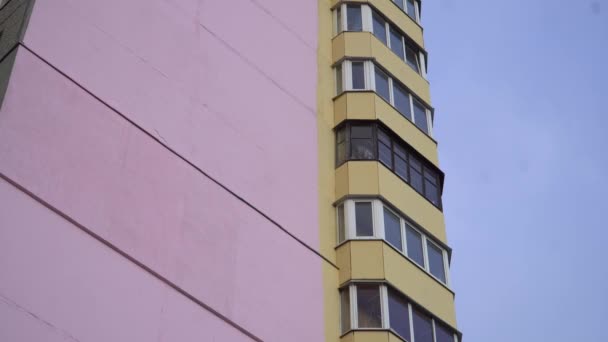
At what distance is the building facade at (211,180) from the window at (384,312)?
0.05 metres

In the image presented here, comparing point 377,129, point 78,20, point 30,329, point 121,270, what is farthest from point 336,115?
point 30,329

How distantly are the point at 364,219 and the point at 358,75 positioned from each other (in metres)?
5.70

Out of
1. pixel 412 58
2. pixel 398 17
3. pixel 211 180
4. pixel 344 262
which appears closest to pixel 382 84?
pixel 412 58

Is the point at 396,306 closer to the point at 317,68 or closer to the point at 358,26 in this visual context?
the point at 317,68

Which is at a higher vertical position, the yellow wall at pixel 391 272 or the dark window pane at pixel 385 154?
the dark window pane at pixel 385 154

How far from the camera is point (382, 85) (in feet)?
90.8

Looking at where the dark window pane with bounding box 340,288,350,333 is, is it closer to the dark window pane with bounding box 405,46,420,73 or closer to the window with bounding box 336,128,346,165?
the window with bounding box 336,128,346,165

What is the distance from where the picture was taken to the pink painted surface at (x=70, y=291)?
52.4ft

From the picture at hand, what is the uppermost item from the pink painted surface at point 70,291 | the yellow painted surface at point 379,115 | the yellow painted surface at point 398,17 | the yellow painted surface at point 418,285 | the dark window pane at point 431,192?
the yellow painted surface at point 398,17

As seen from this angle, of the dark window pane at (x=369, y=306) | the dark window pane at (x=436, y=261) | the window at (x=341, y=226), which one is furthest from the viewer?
the dark window pane at (x=436, y=261)

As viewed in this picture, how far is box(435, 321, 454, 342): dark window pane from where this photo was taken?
22.8 metres

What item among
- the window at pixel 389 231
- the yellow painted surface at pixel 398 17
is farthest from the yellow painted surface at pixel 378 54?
the window at pixel 389 231

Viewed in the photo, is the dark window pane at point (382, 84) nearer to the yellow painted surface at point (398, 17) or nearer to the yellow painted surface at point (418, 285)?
the yellow painted surface at point (398, 17)

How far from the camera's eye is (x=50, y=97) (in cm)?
1881
